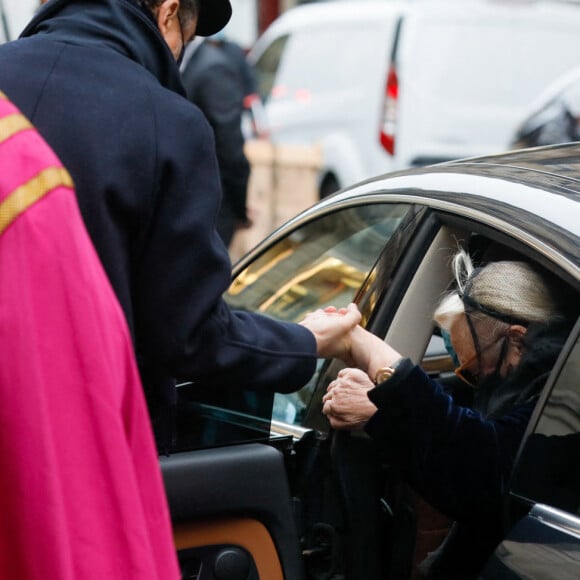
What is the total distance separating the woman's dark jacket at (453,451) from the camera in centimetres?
220

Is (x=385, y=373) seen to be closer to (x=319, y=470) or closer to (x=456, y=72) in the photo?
(x=319, y=470)

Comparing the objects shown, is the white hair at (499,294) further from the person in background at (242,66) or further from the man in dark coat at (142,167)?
the person in background at (242,66)

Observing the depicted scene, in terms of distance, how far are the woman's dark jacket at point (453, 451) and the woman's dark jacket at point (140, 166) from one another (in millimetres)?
326

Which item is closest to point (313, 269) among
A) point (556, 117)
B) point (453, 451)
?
point (453, 451)

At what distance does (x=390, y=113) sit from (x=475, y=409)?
5.78 metres

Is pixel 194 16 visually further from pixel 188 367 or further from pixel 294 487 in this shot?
pixel 294 487

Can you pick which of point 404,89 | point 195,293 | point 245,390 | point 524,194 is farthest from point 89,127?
point 404,89

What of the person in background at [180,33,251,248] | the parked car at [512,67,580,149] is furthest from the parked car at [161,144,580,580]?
the parked car at [512,67,580,149]

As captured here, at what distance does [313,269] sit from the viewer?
309 centimetres

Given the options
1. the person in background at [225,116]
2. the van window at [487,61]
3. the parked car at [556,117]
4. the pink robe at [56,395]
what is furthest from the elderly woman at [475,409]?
the van window at [487,61]

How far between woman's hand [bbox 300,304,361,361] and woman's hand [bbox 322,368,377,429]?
47mm

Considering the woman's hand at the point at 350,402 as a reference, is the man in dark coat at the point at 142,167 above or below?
above

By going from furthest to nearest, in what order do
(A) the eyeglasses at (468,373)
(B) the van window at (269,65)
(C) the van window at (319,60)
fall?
(B) the van window at (269,65) → (C) the van window at (319,60) → (A) the eyeglasses at (468,373)

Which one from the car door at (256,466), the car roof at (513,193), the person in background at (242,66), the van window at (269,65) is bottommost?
the van window at (269,65)
